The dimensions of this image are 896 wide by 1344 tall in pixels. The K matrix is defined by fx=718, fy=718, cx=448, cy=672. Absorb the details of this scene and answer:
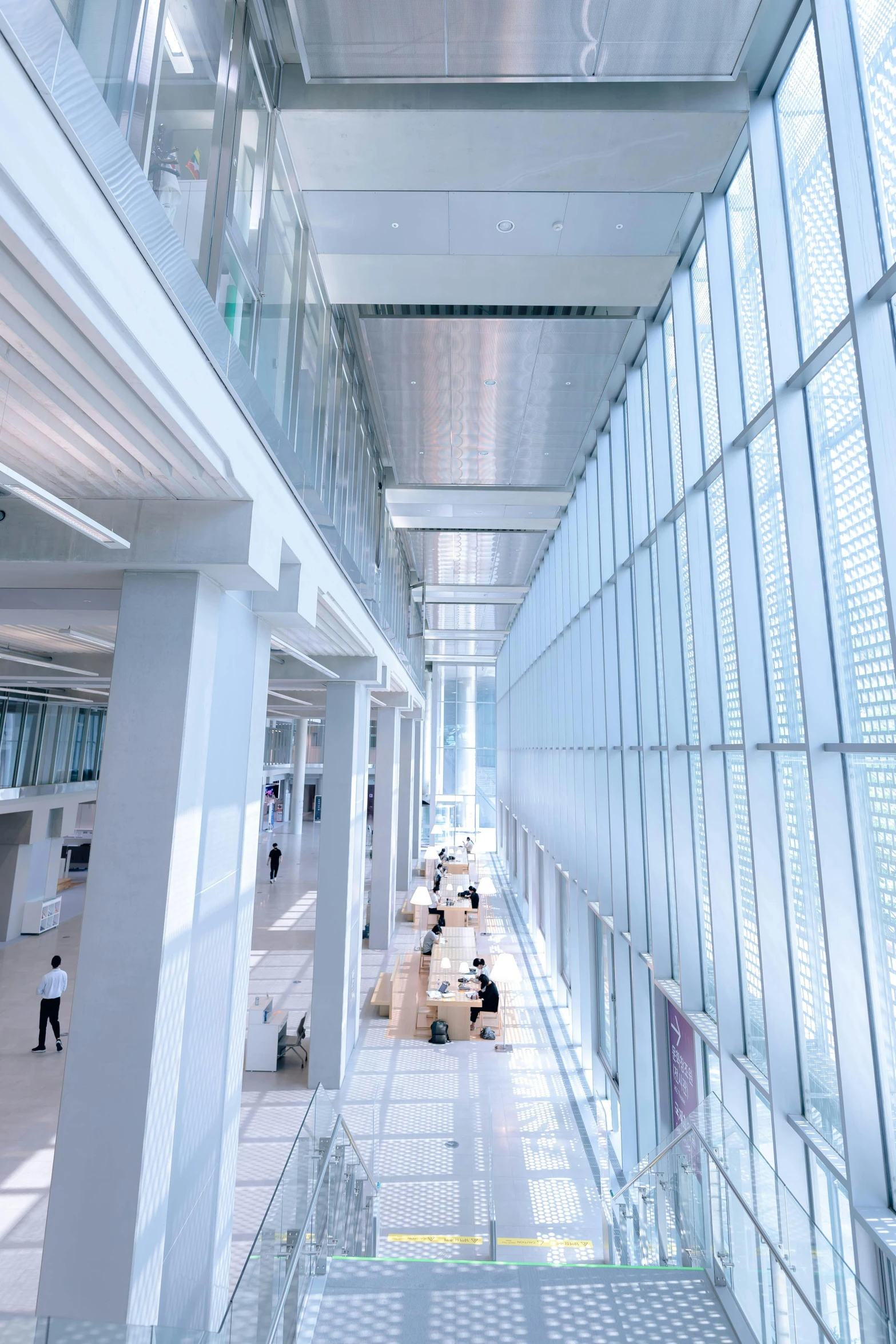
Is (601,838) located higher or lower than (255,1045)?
higher

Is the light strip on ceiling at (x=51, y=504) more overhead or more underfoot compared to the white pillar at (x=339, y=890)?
more overhead

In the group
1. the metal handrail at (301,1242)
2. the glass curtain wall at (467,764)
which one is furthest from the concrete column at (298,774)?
the metal handrail at (301,1242)

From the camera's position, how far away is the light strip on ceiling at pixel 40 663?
956 centimetres

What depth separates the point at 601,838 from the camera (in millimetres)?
10172

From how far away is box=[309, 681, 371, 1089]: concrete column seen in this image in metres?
9.70

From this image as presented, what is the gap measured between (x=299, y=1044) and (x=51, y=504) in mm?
10356

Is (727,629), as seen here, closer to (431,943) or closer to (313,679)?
(313,679)

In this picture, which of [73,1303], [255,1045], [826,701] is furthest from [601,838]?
[73,1303]

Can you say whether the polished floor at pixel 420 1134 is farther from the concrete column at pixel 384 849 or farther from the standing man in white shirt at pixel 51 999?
the concrete column at pixel 384 849

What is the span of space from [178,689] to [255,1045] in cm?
798

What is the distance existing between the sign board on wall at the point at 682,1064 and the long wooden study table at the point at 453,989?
208 inches

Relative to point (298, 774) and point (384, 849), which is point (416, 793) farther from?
point (298, 774)

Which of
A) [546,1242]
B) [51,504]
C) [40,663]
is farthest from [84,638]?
[546,1242]

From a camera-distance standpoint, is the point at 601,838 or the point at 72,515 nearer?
the point at 72,515
